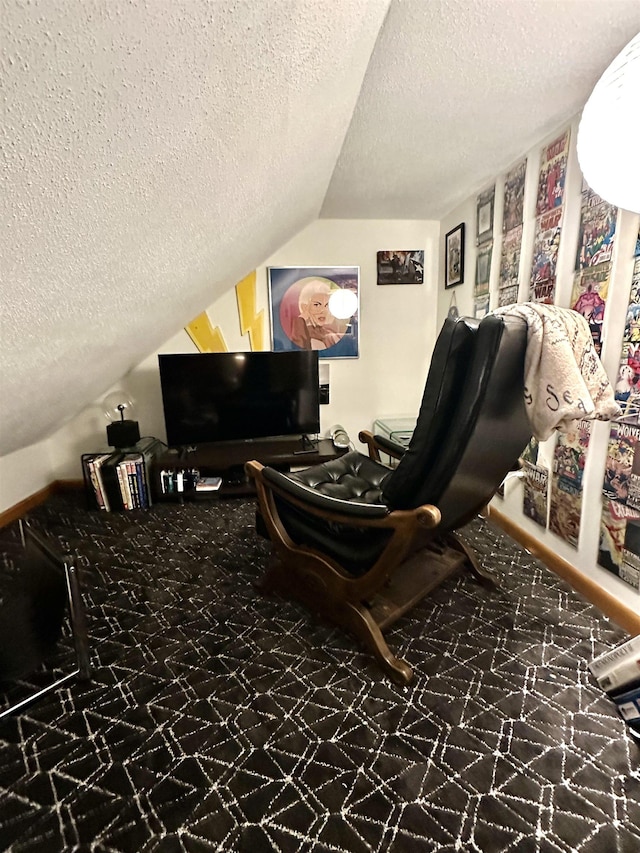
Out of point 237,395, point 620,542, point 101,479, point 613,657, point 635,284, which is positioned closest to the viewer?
point 613,657

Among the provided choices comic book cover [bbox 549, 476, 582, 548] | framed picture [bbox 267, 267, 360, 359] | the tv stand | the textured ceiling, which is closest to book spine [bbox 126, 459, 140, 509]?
the tv stand

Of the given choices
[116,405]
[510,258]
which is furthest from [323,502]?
[116,405]

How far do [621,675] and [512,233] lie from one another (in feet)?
6.91

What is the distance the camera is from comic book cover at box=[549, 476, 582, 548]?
69.3 inches

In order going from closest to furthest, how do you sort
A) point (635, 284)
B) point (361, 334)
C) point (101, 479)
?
point (635, 284) < point (101, 479) < point (361, 334)

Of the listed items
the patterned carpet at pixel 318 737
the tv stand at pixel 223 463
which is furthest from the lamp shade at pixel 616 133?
the tv stand at pixel 223 463

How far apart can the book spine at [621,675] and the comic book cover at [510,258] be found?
1.80m

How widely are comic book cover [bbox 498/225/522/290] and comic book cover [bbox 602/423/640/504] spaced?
1017mm

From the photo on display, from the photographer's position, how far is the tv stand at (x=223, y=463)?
8.94ft

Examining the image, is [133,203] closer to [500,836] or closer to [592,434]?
[500,836]

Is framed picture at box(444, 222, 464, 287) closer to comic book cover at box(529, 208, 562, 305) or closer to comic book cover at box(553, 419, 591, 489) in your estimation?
comic book cover at box(529, 208, 562, 305)

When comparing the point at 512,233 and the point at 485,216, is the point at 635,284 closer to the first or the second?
the point at 512,233

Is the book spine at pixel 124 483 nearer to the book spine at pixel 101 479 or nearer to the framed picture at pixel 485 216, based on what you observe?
the book spine at pixel 101 479

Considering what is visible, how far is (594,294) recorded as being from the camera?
1.60m
